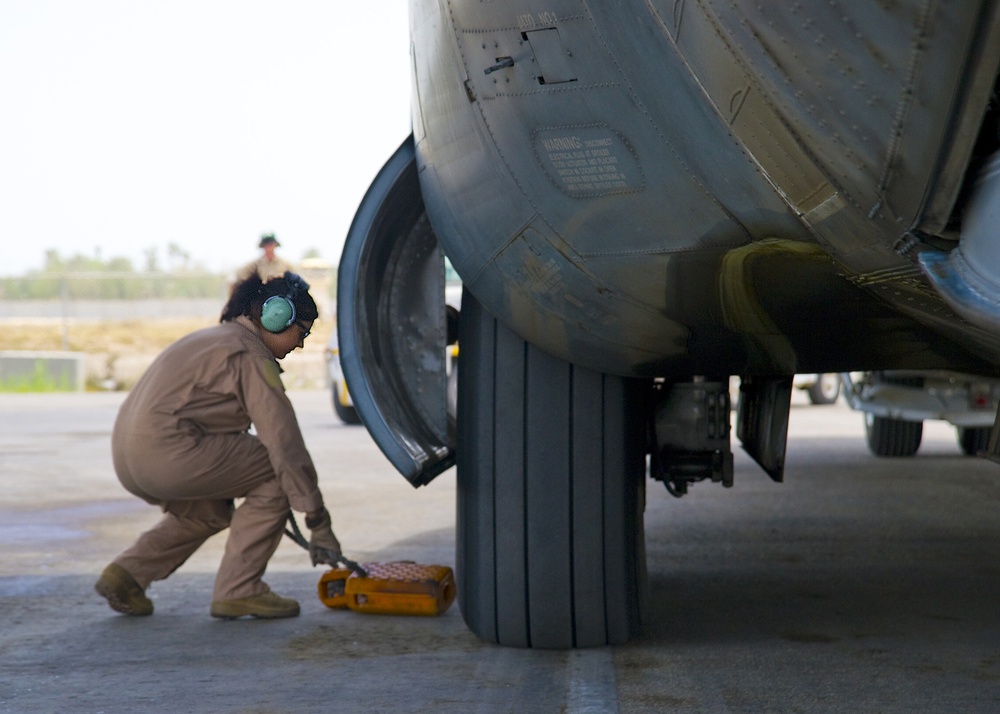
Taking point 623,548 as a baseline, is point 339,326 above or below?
above

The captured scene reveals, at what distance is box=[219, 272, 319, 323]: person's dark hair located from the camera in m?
3.70

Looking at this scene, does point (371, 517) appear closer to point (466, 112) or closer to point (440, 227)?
point (440, 227)

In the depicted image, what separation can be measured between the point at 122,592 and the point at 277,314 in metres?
0.92

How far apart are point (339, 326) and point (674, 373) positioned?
0.86 m

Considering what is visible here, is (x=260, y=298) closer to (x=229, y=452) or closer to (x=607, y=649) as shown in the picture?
(x=229, y=452)

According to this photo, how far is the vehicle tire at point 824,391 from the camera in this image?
574 inches

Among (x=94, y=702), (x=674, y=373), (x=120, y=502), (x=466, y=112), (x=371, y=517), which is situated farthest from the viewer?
(x=120, y=502)

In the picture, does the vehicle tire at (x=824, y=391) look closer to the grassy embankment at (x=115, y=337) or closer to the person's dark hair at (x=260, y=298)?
the person's dark hair at (x=260, y=298)

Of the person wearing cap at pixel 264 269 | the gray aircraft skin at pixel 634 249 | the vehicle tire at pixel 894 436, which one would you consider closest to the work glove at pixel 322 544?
the gray aircraft skin at pixel 634 249

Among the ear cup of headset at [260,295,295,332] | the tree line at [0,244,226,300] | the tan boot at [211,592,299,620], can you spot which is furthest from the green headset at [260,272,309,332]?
the tree line at [0,244,226,300]

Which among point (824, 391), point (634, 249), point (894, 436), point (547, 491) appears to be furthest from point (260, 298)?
point (824, 391)

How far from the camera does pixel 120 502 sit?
20.5 ft

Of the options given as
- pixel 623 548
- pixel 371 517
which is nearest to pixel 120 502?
pixel 371 517

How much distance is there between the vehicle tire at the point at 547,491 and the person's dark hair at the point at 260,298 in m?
0.81
